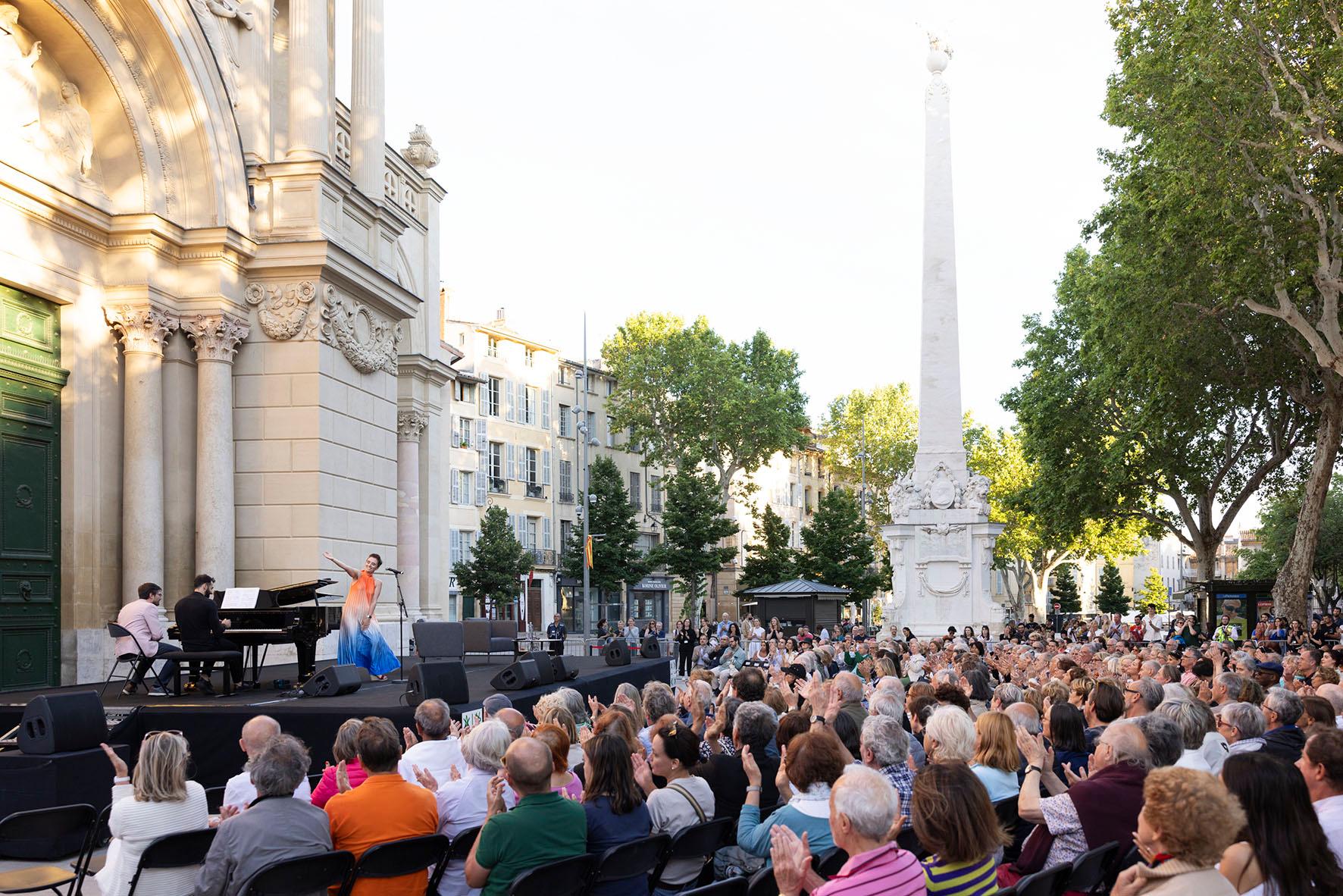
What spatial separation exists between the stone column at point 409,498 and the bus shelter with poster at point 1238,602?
2130cm

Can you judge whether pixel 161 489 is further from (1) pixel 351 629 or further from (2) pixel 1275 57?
(2) pixel 1275 57

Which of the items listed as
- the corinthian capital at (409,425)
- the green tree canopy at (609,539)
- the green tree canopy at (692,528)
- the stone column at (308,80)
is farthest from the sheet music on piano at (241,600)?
the green tree canopy at (692,528)

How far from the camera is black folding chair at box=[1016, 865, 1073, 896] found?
4.93 meters

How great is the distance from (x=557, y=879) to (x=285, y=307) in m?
Answer: 13.5

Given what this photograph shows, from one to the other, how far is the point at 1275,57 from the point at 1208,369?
39.7 feet

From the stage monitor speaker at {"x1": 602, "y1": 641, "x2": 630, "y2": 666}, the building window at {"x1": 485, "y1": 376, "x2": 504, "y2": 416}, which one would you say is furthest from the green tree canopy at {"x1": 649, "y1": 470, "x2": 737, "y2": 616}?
the stage monitor speaker at {"x1": 602, "y1": 641, "x2": 630, "y2": 666}

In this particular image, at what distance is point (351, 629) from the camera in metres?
15.1

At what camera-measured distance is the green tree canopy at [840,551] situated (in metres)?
60.2

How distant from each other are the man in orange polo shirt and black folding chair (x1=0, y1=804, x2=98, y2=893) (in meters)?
1.89

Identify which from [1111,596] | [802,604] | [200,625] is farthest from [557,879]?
[1111,596]

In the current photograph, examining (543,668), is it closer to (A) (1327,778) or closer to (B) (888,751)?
(B) (888,751)

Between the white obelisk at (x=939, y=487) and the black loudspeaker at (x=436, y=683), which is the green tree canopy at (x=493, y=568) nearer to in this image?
the white obelisk at (x=939, y=487)

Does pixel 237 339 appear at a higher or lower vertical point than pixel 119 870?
higher

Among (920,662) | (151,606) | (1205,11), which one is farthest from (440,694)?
(1205,11)
